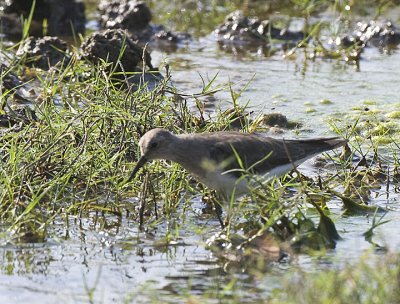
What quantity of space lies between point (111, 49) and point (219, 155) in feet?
11.9

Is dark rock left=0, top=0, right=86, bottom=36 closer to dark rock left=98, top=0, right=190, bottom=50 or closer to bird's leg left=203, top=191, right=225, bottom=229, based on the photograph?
dark rock left=98, top=0, right=190, bottom=50

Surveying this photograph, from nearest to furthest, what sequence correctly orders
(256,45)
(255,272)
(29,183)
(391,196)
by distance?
1. (255,272)
2. (29,183)
3. (391,196)
4. (256,45)

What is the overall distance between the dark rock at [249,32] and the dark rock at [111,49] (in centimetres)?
292

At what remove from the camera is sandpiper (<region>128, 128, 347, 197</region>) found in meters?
6.94

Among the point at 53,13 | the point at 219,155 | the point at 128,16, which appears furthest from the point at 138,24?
the point at 219,155

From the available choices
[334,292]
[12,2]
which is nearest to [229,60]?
[12,2]

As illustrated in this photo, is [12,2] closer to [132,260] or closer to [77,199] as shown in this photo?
[77,199]

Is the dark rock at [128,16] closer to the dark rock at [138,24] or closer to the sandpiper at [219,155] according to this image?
the dark rock at [138,24]

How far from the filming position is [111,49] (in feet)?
34.4

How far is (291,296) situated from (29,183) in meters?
2.62

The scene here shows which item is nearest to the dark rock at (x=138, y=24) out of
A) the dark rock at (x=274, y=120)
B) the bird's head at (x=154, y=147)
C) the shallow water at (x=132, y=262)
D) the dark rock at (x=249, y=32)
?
the dark rock at (x=249, y=32)

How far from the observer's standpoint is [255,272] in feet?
19.2

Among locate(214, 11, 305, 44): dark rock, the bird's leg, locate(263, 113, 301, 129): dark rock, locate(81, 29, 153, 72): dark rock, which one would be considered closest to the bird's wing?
the bird's leg

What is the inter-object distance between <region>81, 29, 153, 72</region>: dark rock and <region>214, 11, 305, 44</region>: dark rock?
9.57 ft
